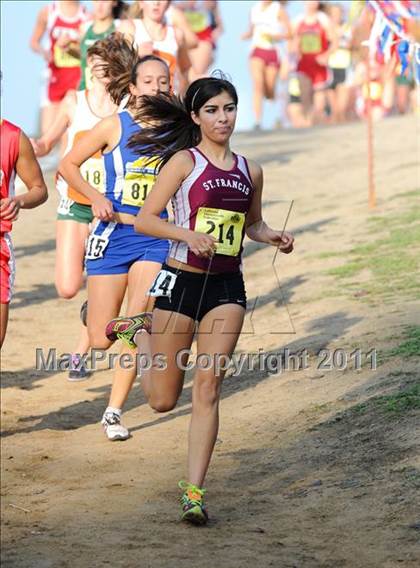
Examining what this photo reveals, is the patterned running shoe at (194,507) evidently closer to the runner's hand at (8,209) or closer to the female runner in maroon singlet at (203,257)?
the female runner in maroon singlet at (203,257)

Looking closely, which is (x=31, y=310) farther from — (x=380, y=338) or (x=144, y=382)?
(x=144, y=382)

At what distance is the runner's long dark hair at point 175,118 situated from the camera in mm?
7535

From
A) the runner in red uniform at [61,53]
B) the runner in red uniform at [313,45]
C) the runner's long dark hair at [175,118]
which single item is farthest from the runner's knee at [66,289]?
the runner in red uniform at [313,45]

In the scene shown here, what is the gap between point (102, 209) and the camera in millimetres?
8891

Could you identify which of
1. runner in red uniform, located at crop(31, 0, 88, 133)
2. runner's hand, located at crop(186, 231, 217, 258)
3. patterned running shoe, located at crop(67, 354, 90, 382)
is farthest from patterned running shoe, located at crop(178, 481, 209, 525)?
runner in red uniform, located at crop(31, 0, 88, 133)

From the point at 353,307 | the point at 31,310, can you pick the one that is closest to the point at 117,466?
the point at 353,307

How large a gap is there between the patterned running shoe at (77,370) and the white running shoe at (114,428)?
6.24ft

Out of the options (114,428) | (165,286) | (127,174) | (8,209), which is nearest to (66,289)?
(114,428)

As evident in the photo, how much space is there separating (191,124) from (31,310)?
6709 millimetres

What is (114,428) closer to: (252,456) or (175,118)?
(252,456)

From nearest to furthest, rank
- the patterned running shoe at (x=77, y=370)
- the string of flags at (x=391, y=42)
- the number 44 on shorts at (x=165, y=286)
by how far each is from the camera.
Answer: the number 44 on shorts at (x=165, y=286)
the patterned running shoe at (x=77, y=370)
the string of flags at (x=391, y=42)

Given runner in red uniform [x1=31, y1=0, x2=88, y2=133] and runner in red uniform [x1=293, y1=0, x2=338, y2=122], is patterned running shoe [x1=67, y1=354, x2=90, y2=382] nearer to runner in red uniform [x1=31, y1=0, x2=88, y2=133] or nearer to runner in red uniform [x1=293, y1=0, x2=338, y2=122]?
runner in red uniform [x1=31, y1=0, x2=88, y2=133]

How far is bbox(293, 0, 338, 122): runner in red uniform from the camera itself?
23.0 meters

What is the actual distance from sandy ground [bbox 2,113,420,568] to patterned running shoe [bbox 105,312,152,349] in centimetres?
78
